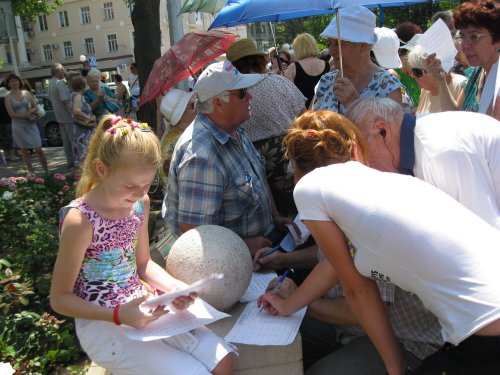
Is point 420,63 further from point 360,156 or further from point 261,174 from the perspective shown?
point 360,156

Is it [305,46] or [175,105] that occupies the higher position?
[305,46]

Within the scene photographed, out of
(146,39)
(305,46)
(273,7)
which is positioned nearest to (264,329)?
(273,7)

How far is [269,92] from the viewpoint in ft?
12.6

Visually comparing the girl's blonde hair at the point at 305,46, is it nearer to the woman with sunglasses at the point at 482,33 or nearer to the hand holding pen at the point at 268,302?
the woman with sunglasses at the point at 482,33

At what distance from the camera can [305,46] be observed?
6344 mm

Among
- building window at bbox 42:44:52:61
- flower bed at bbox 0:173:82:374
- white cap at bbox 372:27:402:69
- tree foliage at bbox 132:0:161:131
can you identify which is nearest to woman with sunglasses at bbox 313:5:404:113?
white cap at bbox 372:27:402:69

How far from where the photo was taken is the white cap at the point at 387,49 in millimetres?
5055

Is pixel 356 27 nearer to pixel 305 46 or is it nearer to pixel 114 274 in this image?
pixel 305 46

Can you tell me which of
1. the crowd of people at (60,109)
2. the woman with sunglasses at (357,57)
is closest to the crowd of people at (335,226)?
the woman with sunglasses at (357,57)

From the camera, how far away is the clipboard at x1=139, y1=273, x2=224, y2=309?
1846 mm

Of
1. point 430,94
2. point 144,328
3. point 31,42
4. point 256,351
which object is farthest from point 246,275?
point 31,42

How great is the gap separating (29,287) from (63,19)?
55.1 metres

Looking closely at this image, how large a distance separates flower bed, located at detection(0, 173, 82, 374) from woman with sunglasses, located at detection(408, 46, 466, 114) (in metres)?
3.04

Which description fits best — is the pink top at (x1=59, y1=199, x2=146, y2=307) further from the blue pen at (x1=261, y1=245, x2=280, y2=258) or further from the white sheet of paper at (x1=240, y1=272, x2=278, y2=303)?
the blue pen at (x1=261, y1=245, x2=280, y2=258)
